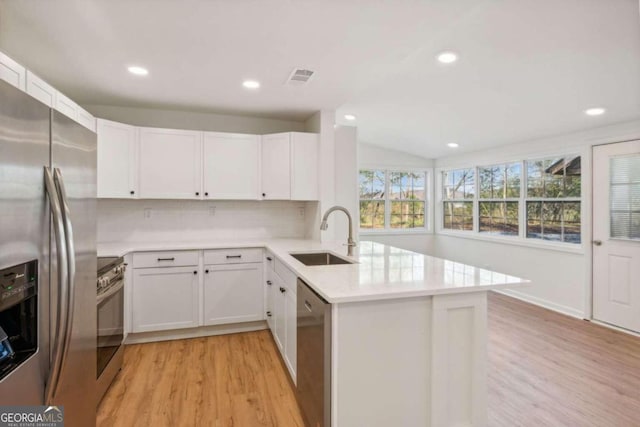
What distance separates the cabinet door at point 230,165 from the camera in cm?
349

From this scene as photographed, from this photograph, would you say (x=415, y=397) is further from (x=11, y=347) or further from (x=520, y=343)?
(x=520, y=343)

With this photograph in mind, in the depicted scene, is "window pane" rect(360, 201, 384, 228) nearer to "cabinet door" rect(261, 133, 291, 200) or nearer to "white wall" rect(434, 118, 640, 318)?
"white wall" rect(434, 118, 640, 318)

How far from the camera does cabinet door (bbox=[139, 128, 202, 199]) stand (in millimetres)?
3305

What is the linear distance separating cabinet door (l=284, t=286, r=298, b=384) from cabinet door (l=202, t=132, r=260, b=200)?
160cm

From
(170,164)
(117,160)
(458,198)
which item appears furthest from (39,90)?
(458,198)

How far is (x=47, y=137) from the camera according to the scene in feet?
3.58

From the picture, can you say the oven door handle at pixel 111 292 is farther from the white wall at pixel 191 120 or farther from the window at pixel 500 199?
the window at pixel 500 199

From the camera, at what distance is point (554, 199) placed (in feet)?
13.6

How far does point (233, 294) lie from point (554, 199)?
4059 mm

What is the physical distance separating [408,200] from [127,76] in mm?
4832

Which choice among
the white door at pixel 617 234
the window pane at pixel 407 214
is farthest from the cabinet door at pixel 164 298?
the white door at pixel 617 234

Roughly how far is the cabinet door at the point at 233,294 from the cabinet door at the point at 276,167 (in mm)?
816

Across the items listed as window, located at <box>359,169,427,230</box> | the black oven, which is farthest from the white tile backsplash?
window, located at <box>359,169,427,230</box>

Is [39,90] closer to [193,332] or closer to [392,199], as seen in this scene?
[193,332]
